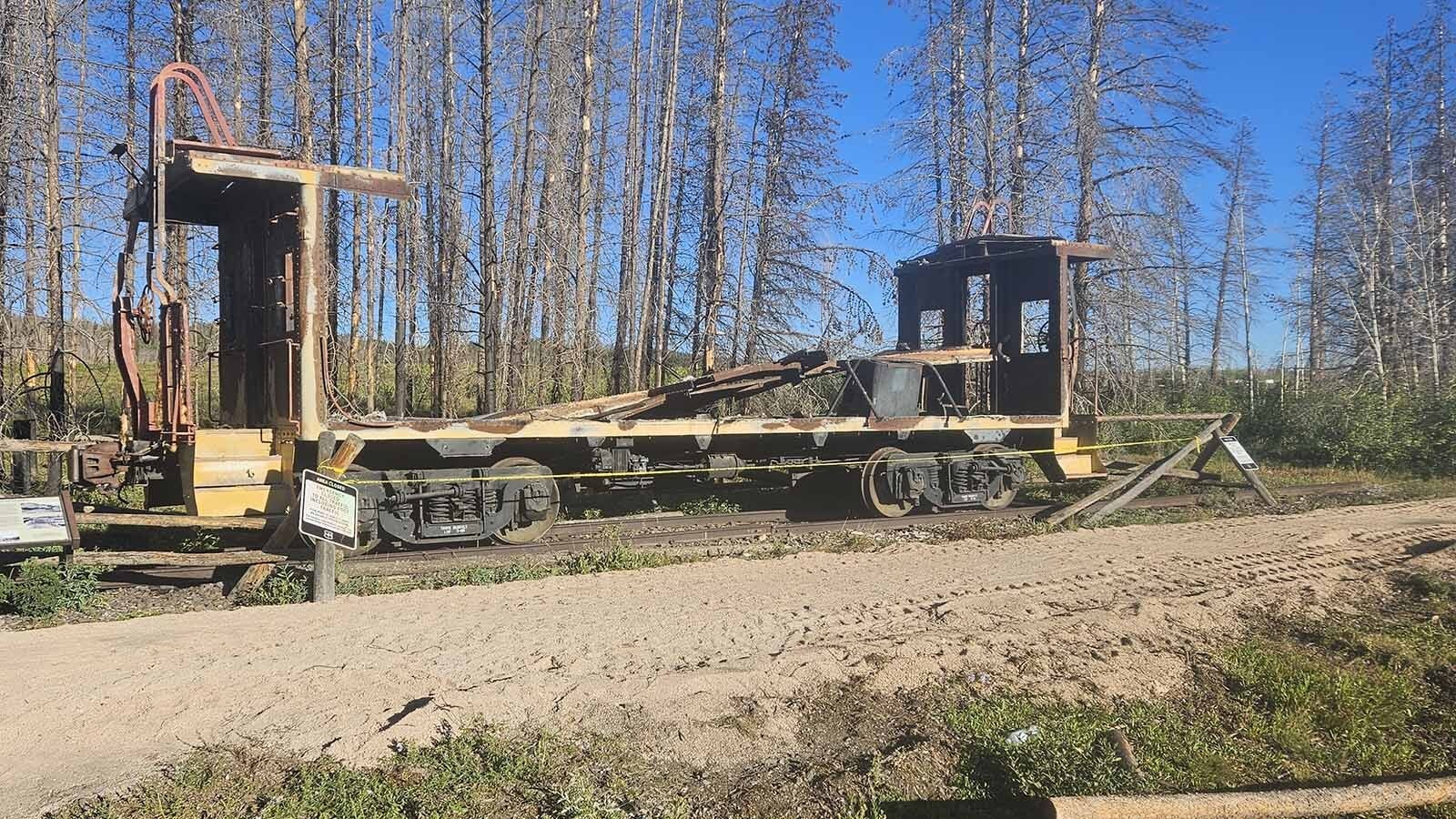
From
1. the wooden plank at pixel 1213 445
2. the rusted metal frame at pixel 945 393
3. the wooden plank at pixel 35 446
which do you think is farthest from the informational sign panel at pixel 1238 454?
the wooden plank at pixel 35 446

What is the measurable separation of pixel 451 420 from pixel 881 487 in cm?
523

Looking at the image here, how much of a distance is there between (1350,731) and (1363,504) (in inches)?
355

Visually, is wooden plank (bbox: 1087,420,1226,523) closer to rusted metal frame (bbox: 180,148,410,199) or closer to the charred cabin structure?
the charred cabin structure

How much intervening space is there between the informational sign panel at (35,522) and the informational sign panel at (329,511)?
64.6 inches

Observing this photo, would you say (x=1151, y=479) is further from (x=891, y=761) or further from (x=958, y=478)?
(x=891, y=761)

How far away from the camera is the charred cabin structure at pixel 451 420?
24.0ft

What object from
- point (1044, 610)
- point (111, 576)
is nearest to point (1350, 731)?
point (1044, 610)

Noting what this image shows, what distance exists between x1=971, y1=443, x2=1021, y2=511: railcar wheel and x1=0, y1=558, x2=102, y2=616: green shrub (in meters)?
8.96

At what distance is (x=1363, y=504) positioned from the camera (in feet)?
38.8

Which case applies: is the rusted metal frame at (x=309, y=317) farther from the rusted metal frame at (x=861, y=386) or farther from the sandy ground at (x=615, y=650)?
the rusted metal frame at (x=861, y=386)

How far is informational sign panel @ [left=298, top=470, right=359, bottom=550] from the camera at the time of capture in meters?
6.34

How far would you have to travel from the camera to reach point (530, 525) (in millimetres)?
8758

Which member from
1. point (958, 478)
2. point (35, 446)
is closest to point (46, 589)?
point (35, 446)

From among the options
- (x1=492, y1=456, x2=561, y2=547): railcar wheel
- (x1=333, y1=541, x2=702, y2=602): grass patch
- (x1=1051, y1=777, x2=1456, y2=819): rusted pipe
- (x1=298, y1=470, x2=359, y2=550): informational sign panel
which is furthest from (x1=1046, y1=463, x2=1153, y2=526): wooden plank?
(x1=298, y1=470, x2=359, y2=550): informational sign panel
